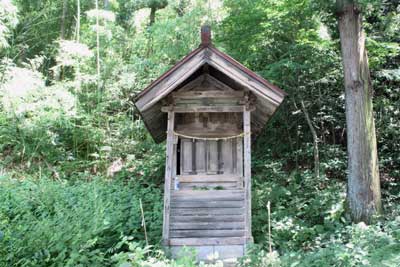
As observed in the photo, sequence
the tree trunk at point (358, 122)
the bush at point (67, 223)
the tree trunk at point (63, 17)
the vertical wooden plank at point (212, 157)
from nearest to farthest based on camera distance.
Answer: the bush at point (67, 223)
the vertical wooden plank at point (212, 157)
the tree trunk at point (358, 122)
the tree trunk at point (63, 17)

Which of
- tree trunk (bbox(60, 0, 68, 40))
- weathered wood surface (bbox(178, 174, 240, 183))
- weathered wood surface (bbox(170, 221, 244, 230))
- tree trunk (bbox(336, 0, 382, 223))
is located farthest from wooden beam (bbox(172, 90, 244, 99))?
tree trunk (bbox(60, 0, 68, 40))

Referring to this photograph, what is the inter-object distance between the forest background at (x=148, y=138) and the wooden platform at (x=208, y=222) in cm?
36

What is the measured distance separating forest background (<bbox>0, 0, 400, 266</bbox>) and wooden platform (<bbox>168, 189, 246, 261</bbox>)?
36cm

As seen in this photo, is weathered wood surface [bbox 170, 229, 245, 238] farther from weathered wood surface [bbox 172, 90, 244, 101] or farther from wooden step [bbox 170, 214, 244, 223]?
weathered wood surface [bbox 172, 90, 244, 101]

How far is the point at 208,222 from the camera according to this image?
5.52 m

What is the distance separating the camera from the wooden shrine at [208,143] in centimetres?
527

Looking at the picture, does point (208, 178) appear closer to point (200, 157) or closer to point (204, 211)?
point (200, 157)

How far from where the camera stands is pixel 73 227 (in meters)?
4.88

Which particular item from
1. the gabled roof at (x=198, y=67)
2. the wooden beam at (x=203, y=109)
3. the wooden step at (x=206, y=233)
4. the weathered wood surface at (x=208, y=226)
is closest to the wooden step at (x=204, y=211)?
the weathered wood surface at (x=208, y=226)

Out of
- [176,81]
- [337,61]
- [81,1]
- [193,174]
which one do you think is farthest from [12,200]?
[81,1]

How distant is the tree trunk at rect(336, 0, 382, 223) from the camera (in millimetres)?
6438

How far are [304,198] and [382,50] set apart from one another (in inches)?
135

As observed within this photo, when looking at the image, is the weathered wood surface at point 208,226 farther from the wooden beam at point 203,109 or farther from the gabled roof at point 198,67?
the gabled roof at point 198,67

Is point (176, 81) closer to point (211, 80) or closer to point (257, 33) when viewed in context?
point (211, 80)
